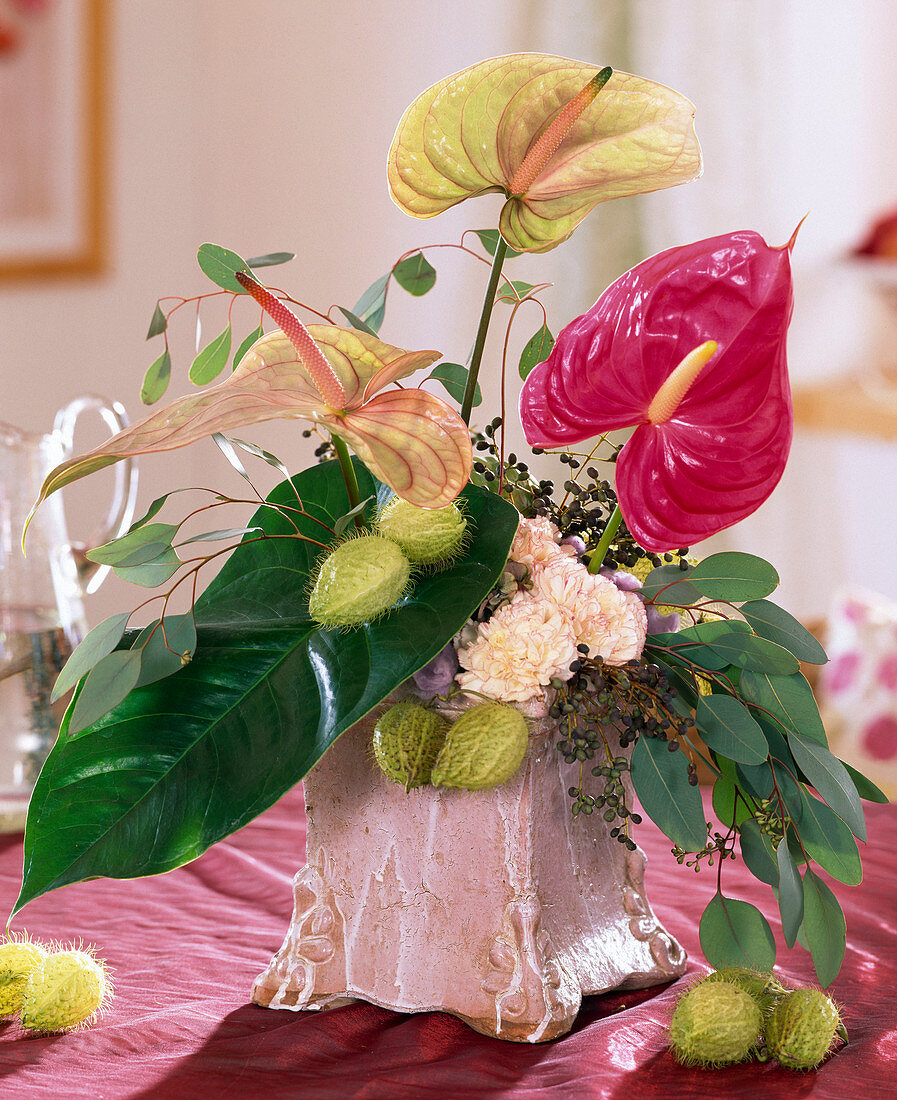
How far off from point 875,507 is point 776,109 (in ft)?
2.17

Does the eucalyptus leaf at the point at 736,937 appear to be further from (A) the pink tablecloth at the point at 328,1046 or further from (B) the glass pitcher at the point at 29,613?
(B) the glass pitcher at the point at 29,613

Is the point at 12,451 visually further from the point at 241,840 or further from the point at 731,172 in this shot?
the point at 731,172

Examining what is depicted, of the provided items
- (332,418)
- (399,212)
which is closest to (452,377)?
(332,418)

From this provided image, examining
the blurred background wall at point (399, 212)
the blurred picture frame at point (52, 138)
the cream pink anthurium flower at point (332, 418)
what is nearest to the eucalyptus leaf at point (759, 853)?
the cream pink anthurium flower at point (332, 418)

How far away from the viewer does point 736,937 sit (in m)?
0.53

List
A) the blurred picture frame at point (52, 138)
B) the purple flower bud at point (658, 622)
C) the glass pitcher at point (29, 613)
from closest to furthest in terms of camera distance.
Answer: the purple flower bud at point (658, 622), the glass pitcher at point (29, 613), the blurred picture frame at point (52, 138)

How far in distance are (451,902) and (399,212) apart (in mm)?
1810

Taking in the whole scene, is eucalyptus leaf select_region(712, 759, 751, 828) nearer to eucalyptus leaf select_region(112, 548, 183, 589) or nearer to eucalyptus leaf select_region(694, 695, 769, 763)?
eucalyptus leaf select_region(694, 695, 769, 763)

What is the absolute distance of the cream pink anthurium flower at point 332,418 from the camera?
1.37 feet

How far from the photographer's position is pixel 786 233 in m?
1.93

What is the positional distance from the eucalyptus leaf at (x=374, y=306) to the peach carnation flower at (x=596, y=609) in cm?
17

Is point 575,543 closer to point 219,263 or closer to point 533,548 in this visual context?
point 533,548

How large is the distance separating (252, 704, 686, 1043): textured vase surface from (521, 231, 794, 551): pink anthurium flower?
0.36 feet

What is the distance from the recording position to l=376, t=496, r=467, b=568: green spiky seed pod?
46 cm
